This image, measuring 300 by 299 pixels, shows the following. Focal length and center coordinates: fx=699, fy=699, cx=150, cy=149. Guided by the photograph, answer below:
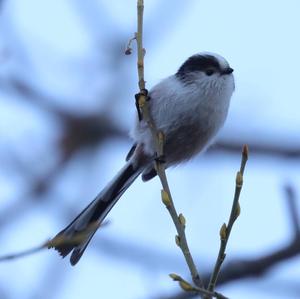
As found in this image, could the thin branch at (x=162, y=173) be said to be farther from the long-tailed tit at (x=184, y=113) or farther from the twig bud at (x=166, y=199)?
the long-tailed tit at (x=184, y=113)

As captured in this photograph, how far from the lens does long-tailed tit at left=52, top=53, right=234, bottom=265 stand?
2688 mm

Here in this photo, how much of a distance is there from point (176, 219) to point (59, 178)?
1.25 ft

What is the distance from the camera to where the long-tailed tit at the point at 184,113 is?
8.82 ft

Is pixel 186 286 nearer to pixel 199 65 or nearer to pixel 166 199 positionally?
pixel 166 199

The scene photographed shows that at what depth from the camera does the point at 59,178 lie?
72.8 inches

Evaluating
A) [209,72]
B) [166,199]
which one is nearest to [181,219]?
[166,199]

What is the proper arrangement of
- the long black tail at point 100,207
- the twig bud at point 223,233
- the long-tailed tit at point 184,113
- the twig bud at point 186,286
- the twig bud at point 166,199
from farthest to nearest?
the long-tailed tit at point 184,113
the long black tail at point 100,207
the twig bud at point 166,199
the twig bud at point 223,233
the twig bud at point 186,286

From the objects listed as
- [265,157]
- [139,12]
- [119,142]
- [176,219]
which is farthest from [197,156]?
[176,219]

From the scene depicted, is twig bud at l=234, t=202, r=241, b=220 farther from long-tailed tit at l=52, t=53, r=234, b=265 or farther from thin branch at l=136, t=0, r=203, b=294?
long-tailed tit at l=52, t=53, r=234, b=265

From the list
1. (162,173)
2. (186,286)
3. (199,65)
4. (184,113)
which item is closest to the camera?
(186,286)

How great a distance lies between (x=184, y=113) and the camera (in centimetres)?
269

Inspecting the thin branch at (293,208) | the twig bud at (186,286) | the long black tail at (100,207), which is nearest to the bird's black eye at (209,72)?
the long black tail at (100,207)

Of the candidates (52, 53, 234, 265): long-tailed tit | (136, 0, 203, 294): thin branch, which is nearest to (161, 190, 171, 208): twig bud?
(136, 0, 203, 294): thin branch

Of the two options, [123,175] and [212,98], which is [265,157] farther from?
[123,175]
